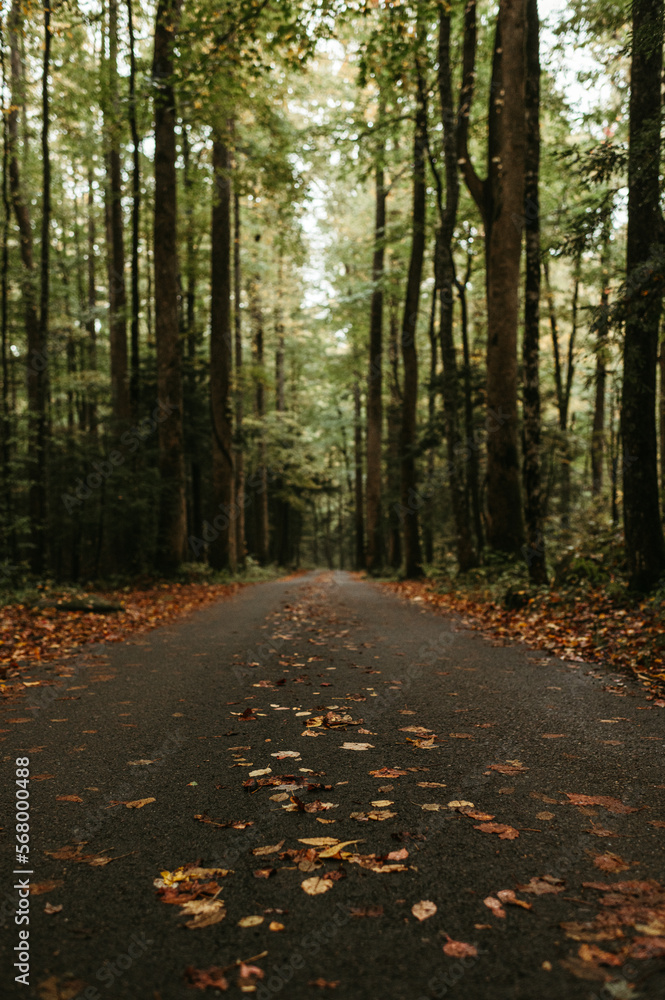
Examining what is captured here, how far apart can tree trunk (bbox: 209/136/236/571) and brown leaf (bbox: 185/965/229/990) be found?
17.0 meters

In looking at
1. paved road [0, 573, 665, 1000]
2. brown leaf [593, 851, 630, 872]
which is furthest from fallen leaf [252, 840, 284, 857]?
brown leaf [593, 851, 630, 872]

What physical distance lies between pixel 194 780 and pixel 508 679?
3181 mm

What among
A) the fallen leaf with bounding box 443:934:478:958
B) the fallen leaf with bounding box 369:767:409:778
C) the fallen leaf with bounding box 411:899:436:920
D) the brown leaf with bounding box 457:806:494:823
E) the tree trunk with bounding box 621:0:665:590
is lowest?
the fallen leaf with bounding box 369:767:409:778

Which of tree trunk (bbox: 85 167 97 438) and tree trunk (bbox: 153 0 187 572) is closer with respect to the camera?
tree trunk (bbox: 153 0 187 572)

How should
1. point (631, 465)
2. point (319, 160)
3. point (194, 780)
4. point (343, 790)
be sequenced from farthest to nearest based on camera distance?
point (319, 160) → point (631, 465) → point (194, 780) → point (343, 790)

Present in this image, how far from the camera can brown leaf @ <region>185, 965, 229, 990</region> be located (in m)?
1.65

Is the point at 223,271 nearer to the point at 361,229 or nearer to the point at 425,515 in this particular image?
the point at 425,515

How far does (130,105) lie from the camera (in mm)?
11844

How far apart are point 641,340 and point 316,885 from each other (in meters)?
7.27

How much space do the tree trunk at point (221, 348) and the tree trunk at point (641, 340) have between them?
1310 cm

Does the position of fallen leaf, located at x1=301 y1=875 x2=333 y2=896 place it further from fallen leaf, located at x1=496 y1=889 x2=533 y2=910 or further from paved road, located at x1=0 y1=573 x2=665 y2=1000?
fallen leaf, located at x1=496 y1=889 x2=533 y2=910

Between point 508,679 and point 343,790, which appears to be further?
point 508,679

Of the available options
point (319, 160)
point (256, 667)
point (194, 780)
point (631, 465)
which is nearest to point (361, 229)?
point (319, 160)

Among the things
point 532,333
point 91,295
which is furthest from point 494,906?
point 91,295
